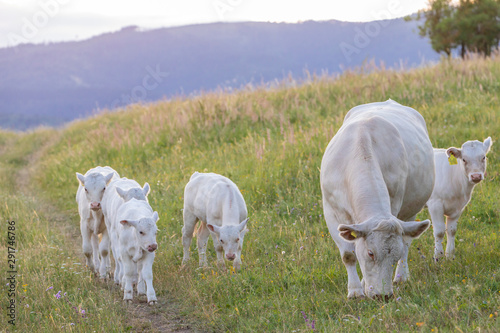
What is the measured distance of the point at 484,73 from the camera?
1525 cm

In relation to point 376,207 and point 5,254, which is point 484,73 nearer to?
point 376,207

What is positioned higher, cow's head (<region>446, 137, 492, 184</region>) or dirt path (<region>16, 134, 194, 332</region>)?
cow's head (<region>446, 137, 492, 184</region>)

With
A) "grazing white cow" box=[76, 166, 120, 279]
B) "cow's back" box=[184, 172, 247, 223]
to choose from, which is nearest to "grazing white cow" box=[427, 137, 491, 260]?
"cow's back" box=[184, 172, 247, 223]

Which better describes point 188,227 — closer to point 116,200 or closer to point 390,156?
point 116,200

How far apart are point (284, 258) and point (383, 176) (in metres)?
2.24

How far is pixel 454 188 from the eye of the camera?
7801 mm

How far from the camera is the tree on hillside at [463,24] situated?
30891 millimetres

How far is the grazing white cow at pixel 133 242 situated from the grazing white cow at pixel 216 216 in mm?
1078

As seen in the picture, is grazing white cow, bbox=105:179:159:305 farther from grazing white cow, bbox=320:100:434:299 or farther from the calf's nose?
the calf's nose

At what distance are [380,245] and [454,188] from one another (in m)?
3.51

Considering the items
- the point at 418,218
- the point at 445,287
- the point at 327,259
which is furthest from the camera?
the point at 418,218

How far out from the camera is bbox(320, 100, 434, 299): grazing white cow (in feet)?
16.1

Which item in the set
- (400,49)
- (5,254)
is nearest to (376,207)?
(5,254)

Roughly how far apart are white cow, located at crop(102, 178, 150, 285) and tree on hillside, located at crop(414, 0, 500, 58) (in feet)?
84.7
